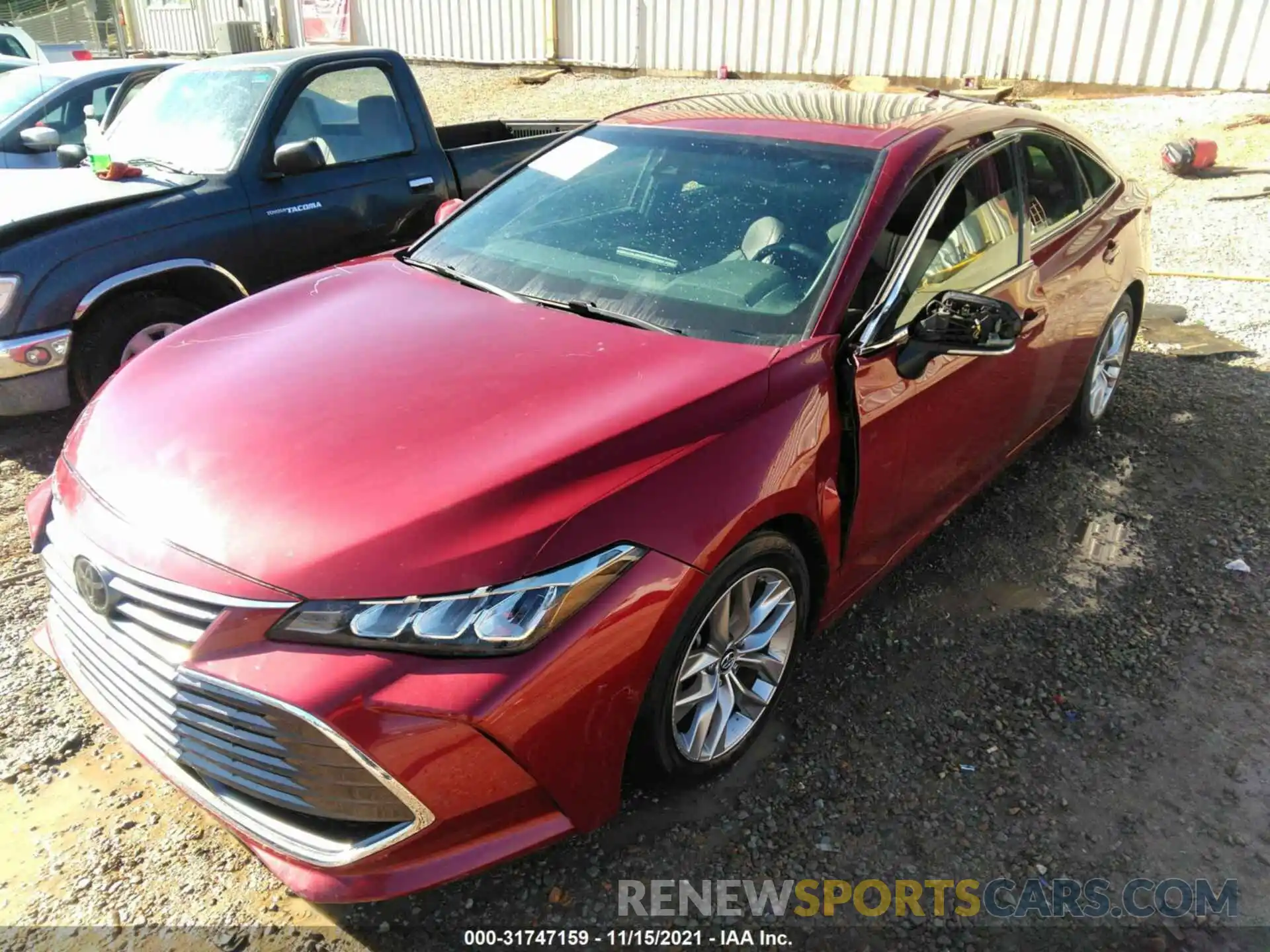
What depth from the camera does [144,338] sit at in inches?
175

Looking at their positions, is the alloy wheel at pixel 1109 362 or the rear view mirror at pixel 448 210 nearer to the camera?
the rear view mirror at pixel 448 210

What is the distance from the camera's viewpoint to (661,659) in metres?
2.15

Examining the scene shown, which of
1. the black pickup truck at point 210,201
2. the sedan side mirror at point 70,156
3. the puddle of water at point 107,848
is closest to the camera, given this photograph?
the puddle of water at point 107,848

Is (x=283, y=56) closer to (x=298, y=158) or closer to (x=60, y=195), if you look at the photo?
(x=298, y=158)

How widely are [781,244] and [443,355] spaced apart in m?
1.12

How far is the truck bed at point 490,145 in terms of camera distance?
564 cm

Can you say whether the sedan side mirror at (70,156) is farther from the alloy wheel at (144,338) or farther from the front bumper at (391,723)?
the front bumper at (391,723)

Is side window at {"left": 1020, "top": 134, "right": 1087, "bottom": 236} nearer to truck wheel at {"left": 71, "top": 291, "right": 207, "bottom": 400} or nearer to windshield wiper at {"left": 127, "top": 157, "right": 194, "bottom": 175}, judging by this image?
truck wheel at {"left": 71, "top": 291, "right": 207, "bottom": 400}

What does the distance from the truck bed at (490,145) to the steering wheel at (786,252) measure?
100 inches

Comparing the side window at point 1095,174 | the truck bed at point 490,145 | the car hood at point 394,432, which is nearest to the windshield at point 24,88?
the truck bed at point 490,145

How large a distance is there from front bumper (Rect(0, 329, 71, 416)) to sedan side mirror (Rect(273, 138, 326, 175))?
54.8 inches

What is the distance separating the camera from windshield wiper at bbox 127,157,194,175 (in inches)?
189

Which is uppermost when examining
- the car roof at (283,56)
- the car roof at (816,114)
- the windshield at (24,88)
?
the car roof at (283,56)

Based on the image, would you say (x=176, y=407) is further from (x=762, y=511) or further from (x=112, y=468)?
(x=762, y=511)
